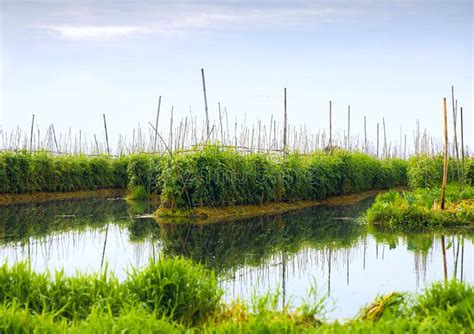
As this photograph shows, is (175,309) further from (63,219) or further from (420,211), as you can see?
(63,219)

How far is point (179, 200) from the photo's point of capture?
14.6 meters

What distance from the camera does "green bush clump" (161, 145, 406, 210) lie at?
14539mm

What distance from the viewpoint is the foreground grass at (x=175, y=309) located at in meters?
4.74

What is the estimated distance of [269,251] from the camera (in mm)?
10164

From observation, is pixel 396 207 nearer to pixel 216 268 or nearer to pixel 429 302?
pixel 216 268

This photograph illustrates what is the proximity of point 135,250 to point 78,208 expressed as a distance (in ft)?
26.3

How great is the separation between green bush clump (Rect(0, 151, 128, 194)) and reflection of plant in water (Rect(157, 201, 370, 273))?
863 centimetres

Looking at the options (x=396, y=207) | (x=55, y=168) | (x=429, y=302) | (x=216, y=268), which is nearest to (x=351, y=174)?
(x=396, y=207)

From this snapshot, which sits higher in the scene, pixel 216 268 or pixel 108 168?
pixel 108 168

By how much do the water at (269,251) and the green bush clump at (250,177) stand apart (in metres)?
1.13

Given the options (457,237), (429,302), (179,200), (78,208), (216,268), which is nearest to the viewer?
(429,302)

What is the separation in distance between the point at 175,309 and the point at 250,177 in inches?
407

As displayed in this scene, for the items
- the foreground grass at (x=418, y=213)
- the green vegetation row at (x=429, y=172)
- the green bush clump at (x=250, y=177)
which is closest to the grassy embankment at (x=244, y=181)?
the green bush clump at (x=250, y=177)

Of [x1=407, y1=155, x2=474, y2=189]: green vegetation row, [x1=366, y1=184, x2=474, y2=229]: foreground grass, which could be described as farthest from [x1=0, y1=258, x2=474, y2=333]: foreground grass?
[x1=407, y1=155, x2=474, y2=189]: green vegetation row
